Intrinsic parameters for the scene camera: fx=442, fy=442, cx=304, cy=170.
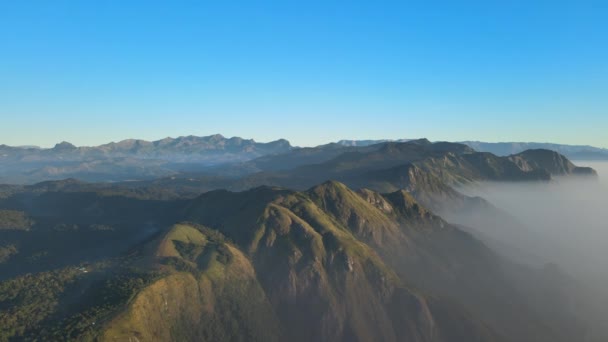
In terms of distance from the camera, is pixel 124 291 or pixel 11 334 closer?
pixel 11 334

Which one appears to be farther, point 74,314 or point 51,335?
point 74,314

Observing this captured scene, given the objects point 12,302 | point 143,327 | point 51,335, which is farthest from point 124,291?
point 12,302

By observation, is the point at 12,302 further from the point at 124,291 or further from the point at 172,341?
the point at 172,341

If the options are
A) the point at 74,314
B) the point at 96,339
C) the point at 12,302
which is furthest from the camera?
the point at 12,302

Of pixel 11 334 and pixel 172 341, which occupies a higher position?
pixel 11 334

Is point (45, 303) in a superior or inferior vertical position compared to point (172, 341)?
superior

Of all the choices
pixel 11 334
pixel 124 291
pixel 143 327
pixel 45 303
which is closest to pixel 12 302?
pixel 45 303

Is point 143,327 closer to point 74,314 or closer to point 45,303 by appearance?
point 74,314

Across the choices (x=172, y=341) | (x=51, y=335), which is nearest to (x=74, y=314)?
(x=51, y=335)

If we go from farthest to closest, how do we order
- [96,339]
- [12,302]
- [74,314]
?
1. [12,302]
2. [74,314]
3. [96,339]
